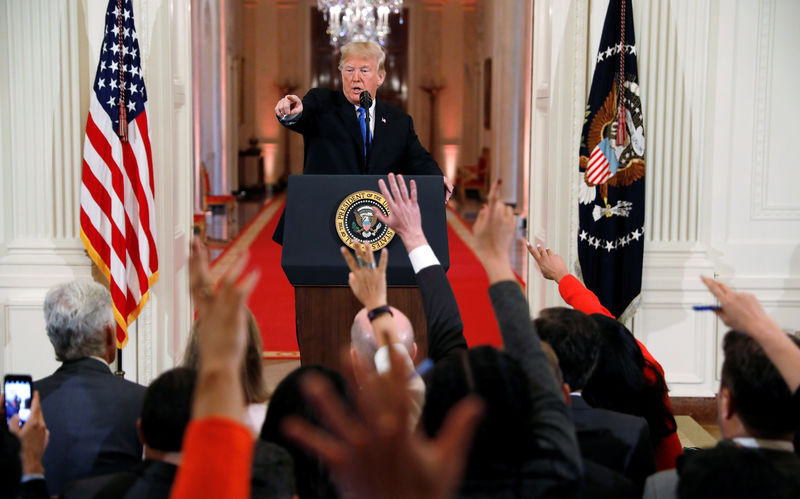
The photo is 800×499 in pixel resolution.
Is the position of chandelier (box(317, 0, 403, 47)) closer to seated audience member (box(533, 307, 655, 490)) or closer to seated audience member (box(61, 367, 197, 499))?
seated audience member (box(533, 307, 655, 490))

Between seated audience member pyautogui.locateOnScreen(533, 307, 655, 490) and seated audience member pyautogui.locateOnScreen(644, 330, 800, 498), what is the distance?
0.76 ft

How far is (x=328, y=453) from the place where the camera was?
1079mm

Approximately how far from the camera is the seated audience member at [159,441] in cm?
186

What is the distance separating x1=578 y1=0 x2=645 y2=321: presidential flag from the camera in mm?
5668

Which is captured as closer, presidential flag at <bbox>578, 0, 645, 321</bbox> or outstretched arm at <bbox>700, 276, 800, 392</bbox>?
outstretched arm at <bbox>700, 276, 800, 392</bbox>

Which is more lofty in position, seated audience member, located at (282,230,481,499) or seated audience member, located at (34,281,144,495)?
seated audience member, located at (282,230,481,499)

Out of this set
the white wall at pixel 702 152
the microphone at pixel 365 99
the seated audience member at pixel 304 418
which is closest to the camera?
the seated audience member at pixel 304 418

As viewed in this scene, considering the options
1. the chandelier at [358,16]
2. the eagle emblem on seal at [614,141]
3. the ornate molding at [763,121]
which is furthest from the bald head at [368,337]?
the chandelier at [358,16]

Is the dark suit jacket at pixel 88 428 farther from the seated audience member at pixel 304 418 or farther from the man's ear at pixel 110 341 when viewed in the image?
the seated audience member at pixel 304 418

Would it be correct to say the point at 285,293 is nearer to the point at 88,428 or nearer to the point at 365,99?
the point at 365,99

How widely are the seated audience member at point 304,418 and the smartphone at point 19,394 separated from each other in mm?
828

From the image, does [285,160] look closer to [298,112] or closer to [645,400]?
[298,112]

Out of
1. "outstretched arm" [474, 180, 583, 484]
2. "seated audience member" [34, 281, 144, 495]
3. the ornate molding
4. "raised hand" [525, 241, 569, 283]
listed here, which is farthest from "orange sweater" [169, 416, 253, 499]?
the ornate molding

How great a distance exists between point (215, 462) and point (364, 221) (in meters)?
2.70
